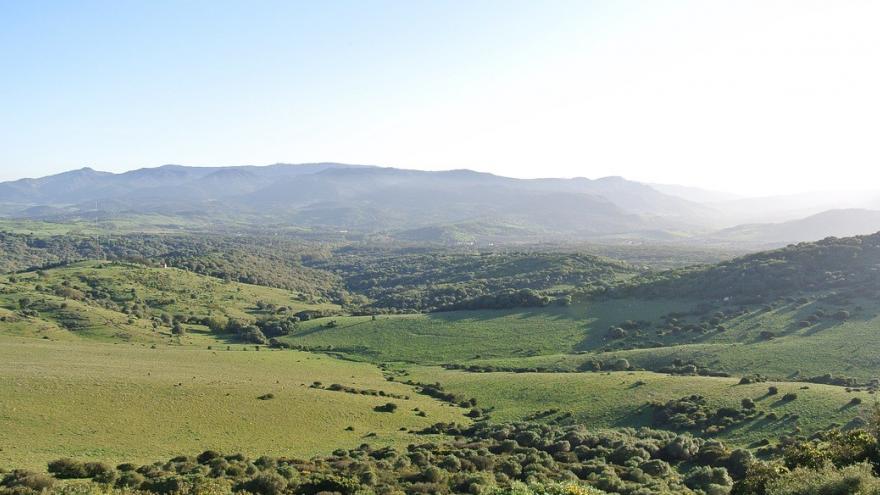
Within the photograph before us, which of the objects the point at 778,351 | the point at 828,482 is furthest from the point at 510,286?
the point at 828,482

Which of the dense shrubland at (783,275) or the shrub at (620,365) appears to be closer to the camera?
the shrub at (620,365)

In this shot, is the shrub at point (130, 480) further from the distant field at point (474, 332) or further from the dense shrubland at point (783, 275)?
the dense shrubland at point (783, 275)

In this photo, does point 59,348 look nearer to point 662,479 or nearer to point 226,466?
point 226,466

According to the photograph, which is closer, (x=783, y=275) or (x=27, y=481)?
(x=27, y=481)

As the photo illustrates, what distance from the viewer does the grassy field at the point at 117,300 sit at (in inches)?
3425

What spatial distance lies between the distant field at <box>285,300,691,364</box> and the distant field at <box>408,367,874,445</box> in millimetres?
19592

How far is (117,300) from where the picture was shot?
392ft

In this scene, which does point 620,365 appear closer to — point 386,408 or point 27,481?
point 386,408

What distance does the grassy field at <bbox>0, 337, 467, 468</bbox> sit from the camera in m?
37.8

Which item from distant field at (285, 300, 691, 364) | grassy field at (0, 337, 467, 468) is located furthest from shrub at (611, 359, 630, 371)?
grassy field at (0, 337, 467, 468)

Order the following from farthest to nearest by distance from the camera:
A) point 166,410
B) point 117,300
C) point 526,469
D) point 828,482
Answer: point 117,300, point 166,410, point 526,469, point 828,482

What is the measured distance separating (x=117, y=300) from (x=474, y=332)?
7436 cm

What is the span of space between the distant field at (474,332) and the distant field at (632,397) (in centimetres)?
1959

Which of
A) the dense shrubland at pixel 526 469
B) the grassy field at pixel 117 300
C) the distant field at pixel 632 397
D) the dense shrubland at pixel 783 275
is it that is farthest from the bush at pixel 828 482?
the dense shrubland at pixel 783 275
